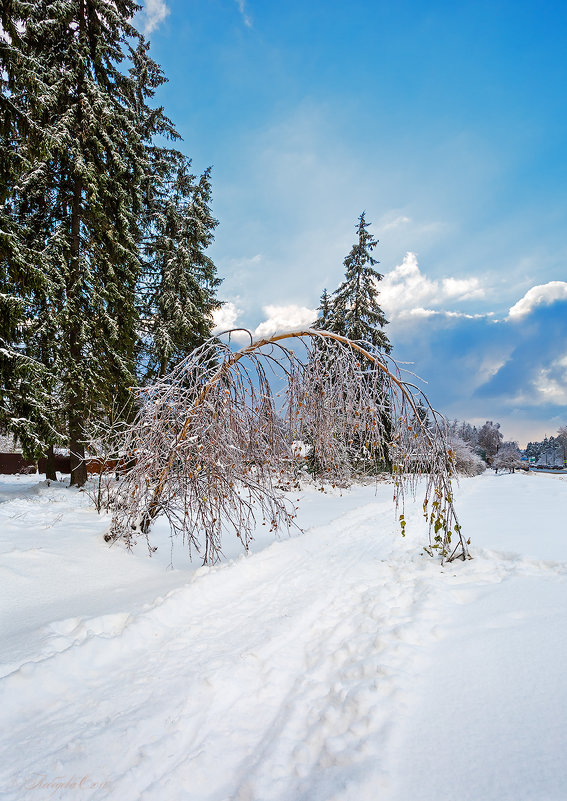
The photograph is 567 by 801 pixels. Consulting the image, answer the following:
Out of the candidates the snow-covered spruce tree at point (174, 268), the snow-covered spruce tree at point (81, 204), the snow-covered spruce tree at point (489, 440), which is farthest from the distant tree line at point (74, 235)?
the snow-covered spruce tree at point (489, 440)

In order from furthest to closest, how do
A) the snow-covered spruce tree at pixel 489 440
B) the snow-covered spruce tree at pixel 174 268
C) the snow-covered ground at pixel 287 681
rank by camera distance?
the snow-covered spruce tree at pixel 489 440 → the snow-covered spruce tree at pixel 174 268 → the snow-covered ground at pixel 287 681

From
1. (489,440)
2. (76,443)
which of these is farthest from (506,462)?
(76,443)

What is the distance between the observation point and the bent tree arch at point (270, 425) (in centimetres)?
397

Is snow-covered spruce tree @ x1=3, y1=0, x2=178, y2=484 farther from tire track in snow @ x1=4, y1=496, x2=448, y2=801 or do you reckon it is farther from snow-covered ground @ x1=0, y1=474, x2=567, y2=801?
tire track in snow @ x1=4, y1=496, x2=448, y2=801

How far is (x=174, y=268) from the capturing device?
14.9 m

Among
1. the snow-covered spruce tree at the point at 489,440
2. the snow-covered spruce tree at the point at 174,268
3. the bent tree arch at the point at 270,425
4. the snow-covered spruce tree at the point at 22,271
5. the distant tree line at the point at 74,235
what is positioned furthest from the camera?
the snow-covered spruce tree at the point at 489,440

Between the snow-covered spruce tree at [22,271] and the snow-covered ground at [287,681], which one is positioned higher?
the snow-covered spruce tree at [22,271]

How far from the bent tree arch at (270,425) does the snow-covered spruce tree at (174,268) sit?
10002mm

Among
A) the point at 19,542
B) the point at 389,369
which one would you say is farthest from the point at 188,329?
the point at 389,369

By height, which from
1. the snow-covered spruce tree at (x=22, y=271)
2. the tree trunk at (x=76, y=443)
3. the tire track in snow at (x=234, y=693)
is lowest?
the tire track in snow at (x=234, y=693)

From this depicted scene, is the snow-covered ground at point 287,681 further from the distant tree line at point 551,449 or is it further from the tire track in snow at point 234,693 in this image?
the distant tree line at point 551,449

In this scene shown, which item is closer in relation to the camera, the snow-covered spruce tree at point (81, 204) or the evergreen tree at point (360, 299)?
the snow-covered spruce tree at point (81, 204)

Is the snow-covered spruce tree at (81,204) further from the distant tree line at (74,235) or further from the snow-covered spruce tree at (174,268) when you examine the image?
the snow-covered spruce tree at (174,268)

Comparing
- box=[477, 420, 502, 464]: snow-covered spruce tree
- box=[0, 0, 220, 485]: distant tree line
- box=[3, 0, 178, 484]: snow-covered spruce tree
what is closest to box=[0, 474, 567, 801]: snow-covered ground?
box=[0, 0, 220, 485]: distant tree line
